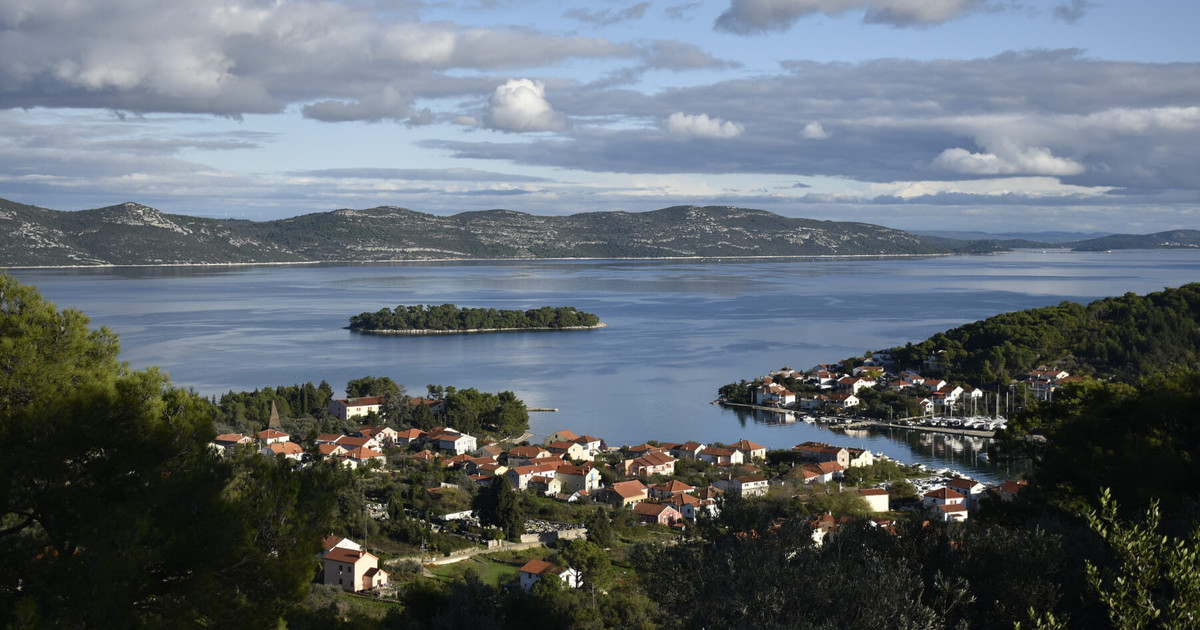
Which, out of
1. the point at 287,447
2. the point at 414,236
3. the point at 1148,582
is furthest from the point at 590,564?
the point at 414,236

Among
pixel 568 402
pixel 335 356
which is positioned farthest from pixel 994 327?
pixel 335 356

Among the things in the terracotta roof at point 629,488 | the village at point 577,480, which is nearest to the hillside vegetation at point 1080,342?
the village at point 577,480

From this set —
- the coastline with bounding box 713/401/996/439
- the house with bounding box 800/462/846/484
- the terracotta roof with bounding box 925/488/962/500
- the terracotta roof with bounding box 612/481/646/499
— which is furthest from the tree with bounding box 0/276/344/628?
the coastline with bounding box 713/401/996/439

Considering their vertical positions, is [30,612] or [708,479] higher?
[30,612]

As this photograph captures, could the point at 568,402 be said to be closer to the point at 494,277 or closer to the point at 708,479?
the point at 708,479

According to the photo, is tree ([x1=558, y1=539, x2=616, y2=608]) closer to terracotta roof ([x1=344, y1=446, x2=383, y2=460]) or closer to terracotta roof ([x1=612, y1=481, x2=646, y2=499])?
terracotta roof ([x1=612, y1=481, x2=646, y2=499])

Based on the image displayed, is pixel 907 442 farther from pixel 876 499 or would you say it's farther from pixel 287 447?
pixel 287 447
